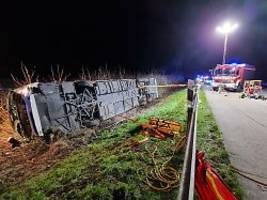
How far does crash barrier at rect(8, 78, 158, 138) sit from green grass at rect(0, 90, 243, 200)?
238cm

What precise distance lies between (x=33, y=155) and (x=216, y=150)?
522 centimetres

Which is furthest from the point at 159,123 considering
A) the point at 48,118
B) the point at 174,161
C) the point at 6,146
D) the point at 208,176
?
the point at 6,146

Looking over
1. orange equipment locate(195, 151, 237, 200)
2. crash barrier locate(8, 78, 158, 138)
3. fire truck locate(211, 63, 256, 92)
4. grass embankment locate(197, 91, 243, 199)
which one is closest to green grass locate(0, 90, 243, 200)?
grass embankment locate(197, 91, 243, 199)

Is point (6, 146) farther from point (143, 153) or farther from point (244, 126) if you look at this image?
point (244, 126)

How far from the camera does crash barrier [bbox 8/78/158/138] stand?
23.8 ft

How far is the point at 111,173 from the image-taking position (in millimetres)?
4203

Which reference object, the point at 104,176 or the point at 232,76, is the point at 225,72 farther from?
the point at 104,176

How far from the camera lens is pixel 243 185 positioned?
348 cm

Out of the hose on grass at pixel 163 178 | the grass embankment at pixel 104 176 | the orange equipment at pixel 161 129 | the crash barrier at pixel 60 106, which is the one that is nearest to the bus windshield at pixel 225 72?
the crash barrier at pixel 60 106

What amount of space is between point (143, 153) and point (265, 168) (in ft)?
8.17

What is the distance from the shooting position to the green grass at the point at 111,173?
358 centimetres

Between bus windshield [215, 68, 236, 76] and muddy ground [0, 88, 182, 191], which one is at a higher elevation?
bus windshield [215, 68, 236, 76]

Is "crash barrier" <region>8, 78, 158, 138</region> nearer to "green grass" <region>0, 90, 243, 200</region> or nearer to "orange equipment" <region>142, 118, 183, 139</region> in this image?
"green grass" <region>0, 90, 243, 200</region>

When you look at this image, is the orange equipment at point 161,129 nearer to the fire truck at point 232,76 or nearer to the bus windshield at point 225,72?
the fire truck at point 232,76
